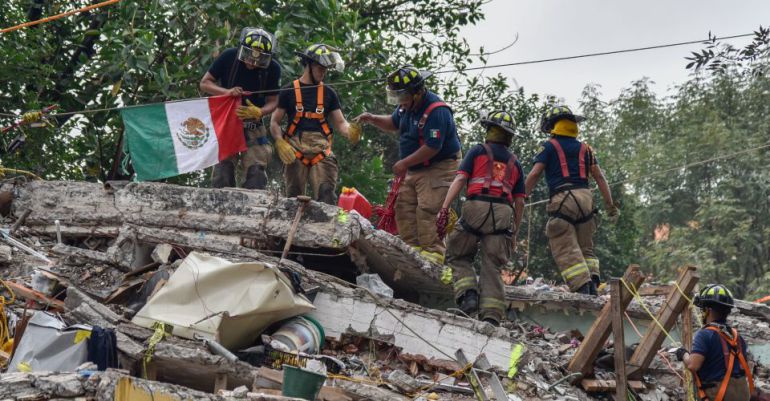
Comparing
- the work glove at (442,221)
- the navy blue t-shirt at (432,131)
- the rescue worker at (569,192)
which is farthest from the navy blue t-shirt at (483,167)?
the rescue worker at (569,192)

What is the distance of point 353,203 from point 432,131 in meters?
1.22

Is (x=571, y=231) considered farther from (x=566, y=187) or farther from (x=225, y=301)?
(x=225, y=301)

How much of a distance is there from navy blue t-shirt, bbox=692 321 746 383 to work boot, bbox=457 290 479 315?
81.2 inches

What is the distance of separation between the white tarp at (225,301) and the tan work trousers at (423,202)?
1.99 meters

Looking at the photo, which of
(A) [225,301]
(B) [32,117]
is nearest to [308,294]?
(A) [225,301]

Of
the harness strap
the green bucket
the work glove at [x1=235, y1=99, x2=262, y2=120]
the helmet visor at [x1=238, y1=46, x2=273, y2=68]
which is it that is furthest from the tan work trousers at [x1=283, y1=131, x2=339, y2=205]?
the green bucket

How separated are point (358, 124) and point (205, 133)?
4.80ft

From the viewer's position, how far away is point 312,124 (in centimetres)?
918

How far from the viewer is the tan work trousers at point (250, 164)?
371 inches

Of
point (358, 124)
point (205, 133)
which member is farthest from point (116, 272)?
point (358, 124)

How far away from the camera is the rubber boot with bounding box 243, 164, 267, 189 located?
30.9ft

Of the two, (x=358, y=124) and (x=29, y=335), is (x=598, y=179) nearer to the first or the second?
(x=358, y=124)

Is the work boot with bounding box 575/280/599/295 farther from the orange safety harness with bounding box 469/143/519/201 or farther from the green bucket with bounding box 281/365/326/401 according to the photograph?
the green bucket with bounding box 281/365/326/401

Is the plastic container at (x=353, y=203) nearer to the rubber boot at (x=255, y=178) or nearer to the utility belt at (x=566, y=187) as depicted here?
the rubber boot at (x=255, y=178)
